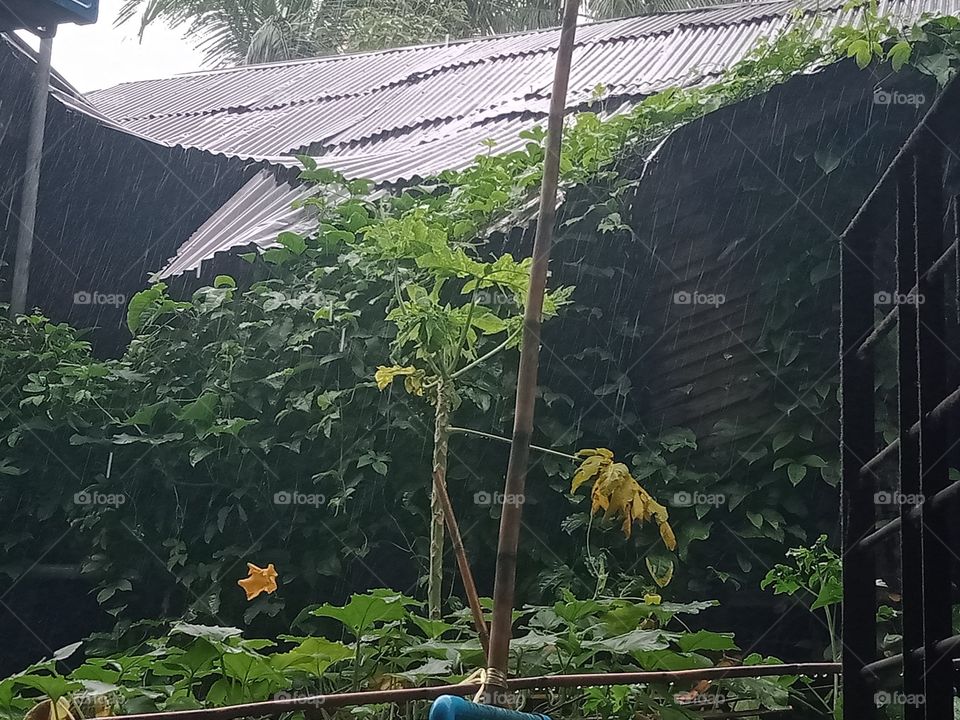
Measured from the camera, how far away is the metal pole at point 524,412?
1306 mm

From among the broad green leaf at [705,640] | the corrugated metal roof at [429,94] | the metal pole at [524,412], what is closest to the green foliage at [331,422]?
the corrugated metal roof at [429,94]

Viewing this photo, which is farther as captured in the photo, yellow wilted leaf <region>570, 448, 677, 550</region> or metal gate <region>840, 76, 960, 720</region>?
yellow wilted leaf <region>570, 448, 677, 550</region>

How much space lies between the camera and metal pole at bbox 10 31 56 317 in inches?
256

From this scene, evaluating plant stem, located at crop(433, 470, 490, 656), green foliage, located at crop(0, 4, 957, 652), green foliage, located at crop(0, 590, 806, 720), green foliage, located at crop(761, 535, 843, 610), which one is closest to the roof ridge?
green foliage, located at crop(0, 4, 957, 652)

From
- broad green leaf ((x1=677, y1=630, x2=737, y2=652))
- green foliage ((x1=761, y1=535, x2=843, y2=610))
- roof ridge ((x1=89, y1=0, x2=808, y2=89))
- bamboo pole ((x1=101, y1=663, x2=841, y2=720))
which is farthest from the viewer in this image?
roof ridge ((x1=89, y1=0, x2=808, y2=89))

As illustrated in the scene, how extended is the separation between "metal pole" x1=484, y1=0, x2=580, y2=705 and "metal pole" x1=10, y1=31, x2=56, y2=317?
5.71 meters

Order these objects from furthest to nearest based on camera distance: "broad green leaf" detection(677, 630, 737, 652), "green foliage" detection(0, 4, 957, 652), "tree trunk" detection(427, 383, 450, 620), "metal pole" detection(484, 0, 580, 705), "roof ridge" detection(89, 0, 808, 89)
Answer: "roof ridge" detection(89, 0, 808, 89), "green foliage" detection(0, 4, 957, 652), "tree trunk" detection(427, 383, 450, 620), "broad green leaf" detection(677, 630, 737, 652), "metal pole" detection(484, 0, 580, 705)

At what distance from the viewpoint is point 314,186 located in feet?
20.2

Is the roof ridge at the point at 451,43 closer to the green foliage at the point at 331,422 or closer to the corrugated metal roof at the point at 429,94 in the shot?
the corrugated metal roof at the point at 429,94

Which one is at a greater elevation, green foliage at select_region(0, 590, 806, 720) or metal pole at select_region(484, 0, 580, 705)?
metal pole at select_region(484, 0, 580, 705)

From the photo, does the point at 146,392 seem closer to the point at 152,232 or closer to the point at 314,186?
the point at 314,186

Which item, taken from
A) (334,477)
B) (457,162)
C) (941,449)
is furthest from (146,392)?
(941,449)

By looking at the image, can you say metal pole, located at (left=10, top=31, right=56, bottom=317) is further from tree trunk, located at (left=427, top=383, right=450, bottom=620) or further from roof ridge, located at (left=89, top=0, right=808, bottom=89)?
roof ridge, located at (left=89, top=0, right=808, bottom=89)

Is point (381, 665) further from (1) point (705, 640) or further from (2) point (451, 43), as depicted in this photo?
(2) point (451, 43)
